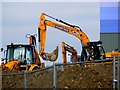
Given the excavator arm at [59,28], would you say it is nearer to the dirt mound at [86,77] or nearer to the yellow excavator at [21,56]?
the yellow excavator at [21,56]

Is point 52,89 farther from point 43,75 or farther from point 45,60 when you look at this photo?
point 45,60

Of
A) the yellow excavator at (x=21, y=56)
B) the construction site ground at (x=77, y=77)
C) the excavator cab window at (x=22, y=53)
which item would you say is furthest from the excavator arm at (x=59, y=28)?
the construction site ground at (x=77, y=77)

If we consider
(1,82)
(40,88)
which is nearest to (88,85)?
(40,88)

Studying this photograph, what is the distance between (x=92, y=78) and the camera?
464 inches

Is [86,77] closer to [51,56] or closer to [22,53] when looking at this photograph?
[22,53]

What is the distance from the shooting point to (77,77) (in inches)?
471

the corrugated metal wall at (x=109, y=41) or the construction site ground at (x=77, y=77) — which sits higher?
the corrugated metal wall at (x=109, y=41)

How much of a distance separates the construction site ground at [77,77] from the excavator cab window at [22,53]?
8747mm

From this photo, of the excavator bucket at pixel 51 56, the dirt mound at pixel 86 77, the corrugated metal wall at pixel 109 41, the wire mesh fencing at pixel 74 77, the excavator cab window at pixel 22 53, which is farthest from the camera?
the corrugated metal wall at pixel 109 41

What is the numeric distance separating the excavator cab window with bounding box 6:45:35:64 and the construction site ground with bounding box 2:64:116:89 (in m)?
8.75

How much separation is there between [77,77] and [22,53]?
31.5 ft

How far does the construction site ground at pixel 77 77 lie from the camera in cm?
1079

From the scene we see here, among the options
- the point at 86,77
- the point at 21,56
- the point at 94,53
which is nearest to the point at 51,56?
the point at 21,56

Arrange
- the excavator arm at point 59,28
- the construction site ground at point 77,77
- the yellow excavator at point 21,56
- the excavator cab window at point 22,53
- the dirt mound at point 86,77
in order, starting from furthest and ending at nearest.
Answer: the excavator arm at point 59,28, the excavator cab window at point 22,53, the yellow excavator at point 21,56, the dirt mound at point 86,77, the construction site ground at point 77,77
